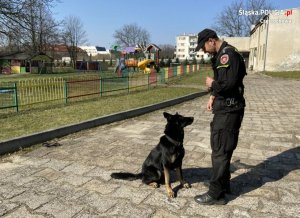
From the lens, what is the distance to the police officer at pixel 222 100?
3.25 metres

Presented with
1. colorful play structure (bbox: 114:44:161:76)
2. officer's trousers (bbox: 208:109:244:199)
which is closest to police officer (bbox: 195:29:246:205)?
officer's trousers (bbox: 208:109:244:199)

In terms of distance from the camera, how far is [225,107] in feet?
11.2

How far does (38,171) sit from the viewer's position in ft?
15.5

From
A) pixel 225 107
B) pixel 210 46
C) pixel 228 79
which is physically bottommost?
pixel 225 107

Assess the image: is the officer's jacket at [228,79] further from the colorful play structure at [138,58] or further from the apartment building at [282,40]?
the apartment building at [282,40]

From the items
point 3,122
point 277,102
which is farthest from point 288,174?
point 277,102

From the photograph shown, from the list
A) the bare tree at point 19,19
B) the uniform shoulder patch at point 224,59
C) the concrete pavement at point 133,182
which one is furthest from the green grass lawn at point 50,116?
the bare tree at point 19,19

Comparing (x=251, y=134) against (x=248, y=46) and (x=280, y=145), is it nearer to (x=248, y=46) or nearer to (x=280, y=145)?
(x=280, y=145)

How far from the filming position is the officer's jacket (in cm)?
323

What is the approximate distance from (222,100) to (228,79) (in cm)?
28

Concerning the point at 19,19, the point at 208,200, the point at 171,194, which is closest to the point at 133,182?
the point at 171,194

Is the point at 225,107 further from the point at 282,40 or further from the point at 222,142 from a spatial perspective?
the point at 282,40

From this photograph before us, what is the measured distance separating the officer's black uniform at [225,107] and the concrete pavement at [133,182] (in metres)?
0.40

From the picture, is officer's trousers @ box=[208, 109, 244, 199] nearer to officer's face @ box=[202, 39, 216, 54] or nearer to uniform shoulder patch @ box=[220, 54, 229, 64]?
uniform shoulder patch @ box=[220, 54, 229, 64]
